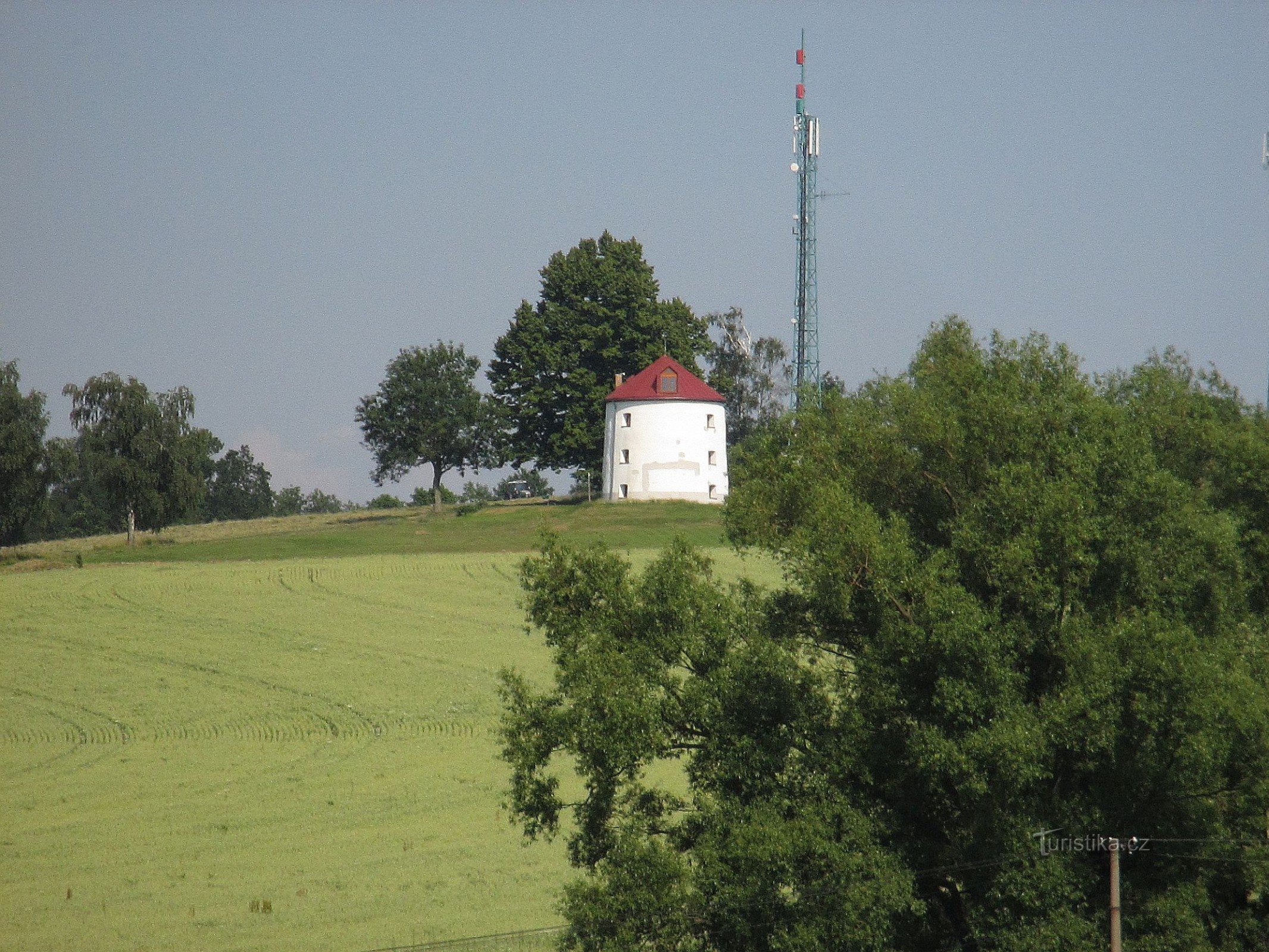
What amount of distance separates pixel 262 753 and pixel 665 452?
2169 inches

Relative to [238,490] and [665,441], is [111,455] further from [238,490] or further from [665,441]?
[238,490]

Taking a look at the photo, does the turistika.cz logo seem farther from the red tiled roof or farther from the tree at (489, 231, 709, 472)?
the tree at (489, 231, 709, 472)

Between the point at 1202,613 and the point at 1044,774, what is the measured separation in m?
5.54

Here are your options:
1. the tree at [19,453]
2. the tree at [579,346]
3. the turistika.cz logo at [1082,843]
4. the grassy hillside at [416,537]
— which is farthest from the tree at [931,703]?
the tree at [579,346]

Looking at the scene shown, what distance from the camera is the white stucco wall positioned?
87438 mm

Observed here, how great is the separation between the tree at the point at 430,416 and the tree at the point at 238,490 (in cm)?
7995

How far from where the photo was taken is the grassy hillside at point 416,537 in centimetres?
6694

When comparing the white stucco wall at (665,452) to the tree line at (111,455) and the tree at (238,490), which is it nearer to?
the tree line at (111,455)

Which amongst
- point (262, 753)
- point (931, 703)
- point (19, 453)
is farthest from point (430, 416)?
point (931, 703)

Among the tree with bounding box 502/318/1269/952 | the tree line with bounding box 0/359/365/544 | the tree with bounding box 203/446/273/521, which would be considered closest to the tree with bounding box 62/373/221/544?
the tree line with bounding box 0/359/365/544

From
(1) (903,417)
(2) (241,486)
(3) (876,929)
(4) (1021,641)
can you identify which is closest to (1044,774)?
(4) (1021,641)

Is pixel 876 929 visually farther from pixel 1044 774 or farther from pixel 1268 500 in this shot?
pixel 1268 500

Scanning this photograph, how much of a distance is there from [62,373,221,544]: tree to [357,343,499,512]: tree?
747 inches

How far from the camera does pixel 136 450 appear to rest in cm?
7825
